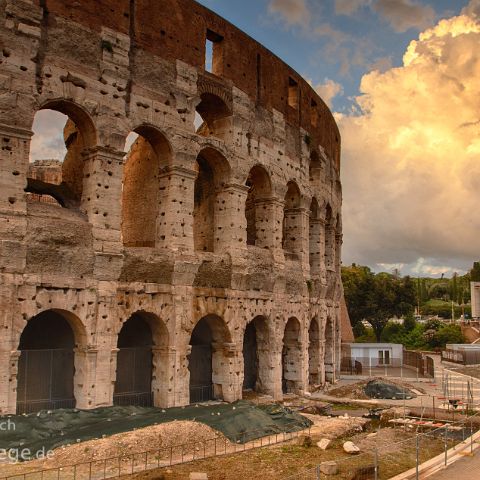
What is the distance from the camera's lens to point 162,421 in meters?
13.9

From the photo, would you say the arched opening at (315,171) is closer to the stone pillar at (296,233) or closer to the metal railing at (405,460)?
Result: the stone pillar at (296,233)

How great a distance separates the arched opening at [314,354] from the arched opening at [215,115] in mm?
9745

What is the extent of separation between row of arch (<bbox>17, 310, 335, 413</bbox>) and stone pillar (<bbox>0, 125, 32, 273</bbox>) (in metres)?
2.10

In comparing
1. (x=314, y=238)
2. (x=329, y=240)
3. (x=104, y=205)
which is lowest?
(x=104, y=205)

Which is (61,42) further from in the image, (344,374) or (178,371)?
(344,374)

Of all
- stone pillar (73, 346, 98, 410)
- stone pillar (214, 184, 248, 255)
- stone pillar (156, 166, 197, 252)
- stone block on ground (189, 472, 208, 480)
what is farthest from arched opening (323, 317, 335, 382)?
stone block on ground (189, 472, 208, 480)

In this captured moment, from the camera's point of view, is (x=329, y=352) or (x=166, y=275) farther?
(x=329, y=352)

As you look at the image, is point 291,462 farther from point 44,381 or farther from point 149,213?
point 149,213

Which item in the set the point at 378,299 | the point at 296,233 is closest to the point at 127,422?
the point at 296,233

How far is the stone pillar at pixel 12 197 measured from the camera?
13359 millimetres

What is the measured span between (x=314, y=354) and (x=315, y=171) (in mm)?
7881

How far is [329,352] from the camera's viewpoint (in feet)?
89.5

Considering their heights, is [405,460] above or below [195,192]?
below

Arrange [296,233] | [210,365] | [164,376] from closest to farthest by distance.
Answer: [164,376]
[210,365]
[296,233]
